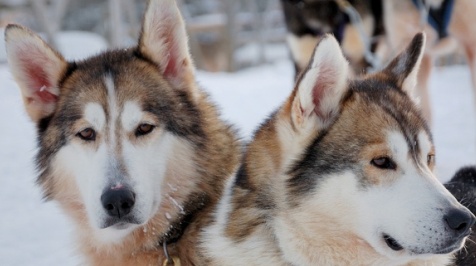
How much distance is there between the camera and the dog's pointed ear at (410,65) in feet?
10.2

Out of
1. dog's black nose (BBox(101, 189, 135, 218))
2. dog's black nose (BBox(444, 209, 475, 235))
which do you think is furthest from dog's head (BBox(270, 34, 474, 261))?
dog's black nose (BBox(101, 189, 135, 218))

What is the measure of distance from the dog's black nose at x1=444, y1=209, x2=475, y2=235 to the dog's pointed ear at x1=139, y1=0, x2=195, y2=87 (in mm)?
1671

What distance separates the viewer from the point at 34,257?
13.3 feet

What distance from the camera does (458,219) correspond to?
246 centimetres

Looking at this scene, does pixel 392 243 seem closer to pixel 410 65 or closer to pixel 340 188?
pixel 340 188

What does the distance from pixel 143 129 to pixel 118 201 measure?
0.47 metres

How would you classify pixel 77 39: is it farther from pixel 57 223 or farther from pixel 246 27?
pixel 246 27

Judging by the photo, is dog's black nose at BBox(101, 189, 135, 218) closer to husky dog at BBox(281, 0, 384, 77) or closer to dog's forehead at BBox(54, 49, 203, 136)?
dog's forehead at BBox(54, 49, 203, 136)

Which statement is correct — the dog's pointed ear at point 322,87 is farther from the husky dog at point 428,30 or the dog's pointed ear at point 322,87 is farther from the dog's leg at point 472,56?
the dog's leg at point 472,56

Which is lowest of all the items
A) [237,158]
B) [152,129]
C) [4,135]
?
[4,135]

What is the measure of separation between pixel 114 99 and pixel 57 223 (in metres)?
1.77

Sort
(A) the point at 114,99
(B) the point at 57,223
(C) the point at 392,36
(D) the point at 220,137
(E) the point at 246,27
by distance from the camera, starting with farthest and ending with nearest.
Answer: (E) the point at 246,27
(C) the point at 392,36
(B) the point at 57,223
(D) the point at 220,137
(A) the point at 114,99

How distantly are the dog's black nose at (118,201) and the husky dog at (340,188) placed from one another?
→ 1.40ft

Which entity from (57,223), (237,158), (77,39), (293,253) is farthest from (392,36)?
(77,39)
